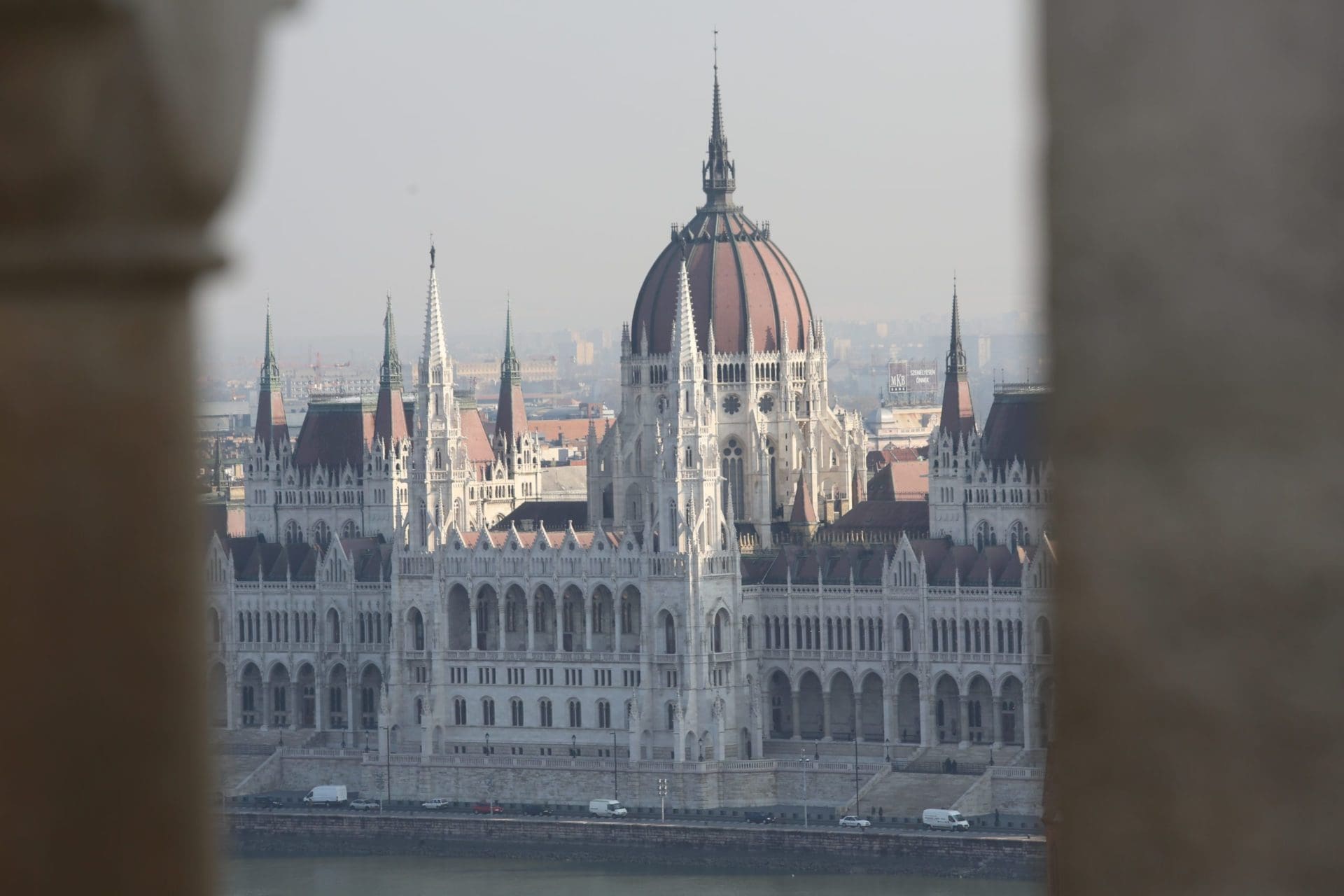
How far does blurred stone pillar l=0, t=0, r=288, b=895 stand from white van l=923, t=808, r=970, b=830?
5860 centimetres

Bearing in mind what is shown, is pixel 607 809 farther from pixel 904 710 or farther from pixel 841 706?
pixel 904 710

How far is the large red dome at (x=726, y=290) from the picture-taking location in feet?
242

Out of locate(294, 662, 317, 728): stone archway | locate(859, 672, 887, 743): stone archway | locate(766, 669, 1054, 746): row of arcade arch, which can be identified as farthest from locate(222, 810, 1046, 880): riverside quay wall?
locate(294, 662, 317, 728): stone archway

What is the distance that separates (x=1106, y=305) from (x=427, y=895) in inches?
2313

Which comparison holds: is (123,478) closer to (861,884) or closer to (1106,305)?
(1106,305)

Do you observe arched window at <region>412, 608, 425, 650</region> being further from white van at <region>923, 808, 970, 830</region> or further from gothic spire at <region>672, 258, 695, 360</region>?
white van at <region>923, 808, 970, 830</region>

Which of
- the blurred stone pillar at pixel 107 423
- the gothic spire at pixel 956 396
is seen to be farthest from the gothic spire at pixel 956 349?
the blurred stone pillar at pixel 107 423

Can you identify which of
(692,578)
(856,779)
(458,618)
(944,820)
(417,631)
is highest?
(692,578)

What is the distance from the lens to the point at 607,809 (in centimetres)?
6500

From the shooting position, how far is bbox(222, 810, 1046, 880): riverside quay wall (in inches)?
2383

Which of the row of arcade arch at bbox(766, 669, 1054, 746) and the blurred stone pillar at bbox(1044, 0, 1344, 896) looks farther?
the row of arcade arch at bbox(766, 669, 1054, 746)

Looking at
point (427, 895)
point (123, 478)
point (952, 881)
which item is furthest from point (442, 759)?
point (123, 478)

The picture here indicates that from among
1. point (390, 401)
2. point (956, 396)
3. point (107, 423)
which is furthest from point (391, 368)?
point (107, 423)

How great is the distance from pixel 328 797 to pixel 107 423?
66.3 meters
